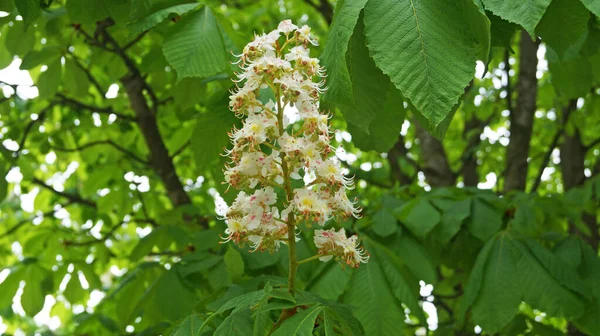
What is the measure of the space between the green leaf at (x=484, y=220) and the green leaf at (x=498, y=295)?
276 millimetres

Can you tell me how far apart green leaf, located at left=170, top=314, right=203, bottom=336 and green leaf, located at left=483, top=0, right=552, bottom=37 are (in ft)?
2.74

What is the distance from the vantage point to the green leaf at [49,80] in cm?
260

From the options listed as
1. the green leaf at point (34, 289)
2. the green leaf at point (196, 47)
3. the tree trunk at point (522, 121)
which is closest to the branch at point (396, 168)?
the tree trunk at point (522, 121)

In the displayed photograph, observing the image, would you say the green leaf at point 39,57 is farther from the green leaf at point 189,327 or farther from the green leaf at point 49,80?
the green leaf at point 189,327

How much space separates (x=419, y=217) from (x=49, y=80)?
153cm

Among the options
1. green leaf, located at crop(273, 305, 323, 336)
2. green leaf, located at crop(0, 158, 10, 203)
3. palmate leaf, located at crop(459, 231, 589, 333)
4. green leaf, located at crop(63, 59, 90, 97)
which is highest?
green leaf, located at crop(273, 305, 323, 336)

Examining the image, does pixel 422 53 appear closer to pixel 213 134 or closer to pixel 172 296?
pixel 213 134

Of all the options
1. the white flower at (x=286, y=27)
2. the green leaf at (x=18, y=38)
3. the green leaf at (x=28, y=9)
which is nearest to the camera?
A: the white flower at (x=286, y=27)

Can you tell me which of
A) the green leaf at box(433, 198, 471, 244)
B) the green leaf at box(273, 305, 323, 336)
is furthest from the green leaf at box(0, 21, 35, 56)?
the green leaf at box(273, 305, 323, 336)

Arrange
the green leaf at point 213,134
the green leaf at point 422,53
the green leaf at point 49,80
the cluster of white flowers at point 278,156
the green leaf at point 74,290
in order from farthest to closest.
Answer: the green leaf at point 74,290, the green leaf at point 49,80, the green leaf at point 213,134, the cluster of white flowers at point 278,156, the green leaf at point 422,53

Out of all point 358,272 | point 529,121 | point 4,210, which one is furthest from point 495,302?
point 4,210

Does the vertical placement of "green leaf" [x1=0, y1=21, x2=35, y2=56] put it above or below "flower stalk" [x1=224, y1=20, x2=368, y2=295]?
below

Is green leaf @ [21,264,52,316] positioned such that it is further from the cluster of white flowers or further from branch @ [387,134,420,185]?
branch @ [387,134,420,185]

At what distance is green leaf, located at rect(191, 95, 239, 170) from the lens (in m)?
1.77
